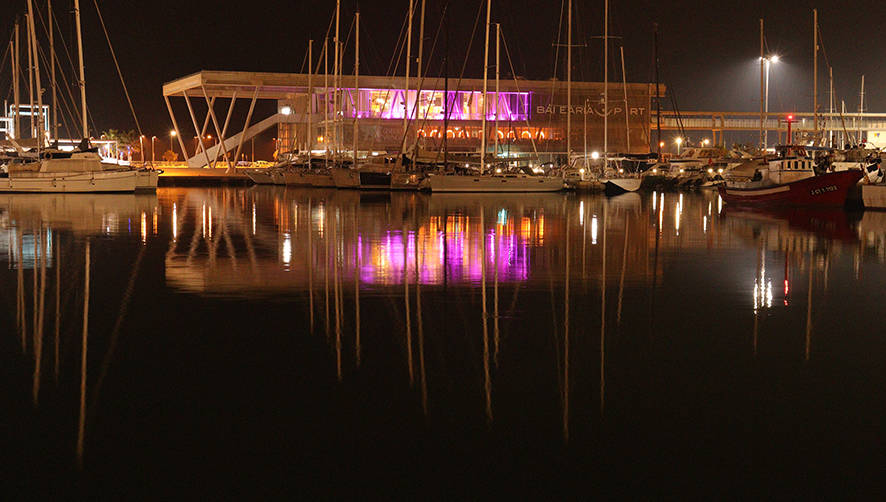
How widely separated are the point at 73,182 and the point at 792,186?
32.3 metres

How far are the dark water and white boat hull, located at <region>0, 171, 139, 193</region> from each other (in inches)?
1332

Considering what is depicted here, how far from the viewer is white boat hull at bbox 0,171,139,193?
50.4 m

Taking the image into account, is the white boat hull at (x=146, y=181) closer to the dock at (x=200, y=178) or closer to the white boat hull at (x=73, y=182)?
the white boat hull at (x=73, y=182)

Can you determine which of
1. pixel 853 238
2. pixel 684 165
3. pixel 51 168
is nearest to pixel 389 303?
pixel 853 238

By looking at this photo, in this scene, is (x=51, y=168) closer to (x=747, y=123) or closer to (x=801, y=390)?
(x=801, y=390)

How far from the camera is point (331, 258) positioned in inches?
718

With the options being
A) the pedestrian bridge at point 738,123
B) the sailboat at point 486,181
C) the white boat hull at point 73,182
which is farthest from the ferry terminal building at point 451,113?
the white boat hull at point 73,182

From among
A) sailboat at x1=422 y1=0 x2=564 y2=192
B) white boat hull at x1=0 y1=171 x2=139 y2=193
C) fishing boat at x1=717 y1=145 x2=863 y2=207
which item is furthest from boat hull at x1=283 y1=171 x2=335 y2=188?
fishing boat at x1=717 y1=145 x2=863 y2=207

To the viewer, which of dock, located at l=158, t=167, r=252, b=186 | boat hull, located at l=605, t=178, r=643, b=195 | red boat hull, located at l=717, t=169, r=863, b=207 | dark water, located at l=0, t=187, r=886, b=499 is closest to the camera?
dark water, located at l=0, t=187, r=886, b=499

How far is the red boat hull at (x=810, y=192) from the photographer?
121 feet

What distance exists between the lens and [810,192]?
3762cm

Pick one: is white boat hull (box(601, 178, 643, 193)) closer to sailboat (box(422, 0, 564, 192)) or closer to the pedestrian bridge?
sailboat (box(422, 0, 564, 192))

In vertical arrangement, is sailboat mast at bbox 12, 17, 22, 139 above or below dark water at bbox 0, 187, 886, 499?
above

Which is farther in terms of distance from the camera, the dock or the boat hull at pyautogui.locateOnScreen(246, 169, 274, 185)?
the dock
